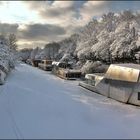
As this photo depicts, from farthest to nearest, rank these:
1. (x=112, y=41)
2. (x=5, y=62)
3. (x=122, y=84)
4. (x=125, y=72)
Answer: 1. (x=112, y=41)
2. (x=5, y=62)
3. (x=125, y=72)
4. (x=122, y=84)

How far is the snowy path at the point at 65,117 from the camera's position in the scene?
1348 centimetres

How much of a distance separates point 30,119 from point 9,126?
1.34 metres

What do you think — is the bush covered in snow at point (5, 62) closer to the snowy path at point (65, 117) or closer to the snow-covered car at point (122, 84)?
the snowy path at point (65, 117)

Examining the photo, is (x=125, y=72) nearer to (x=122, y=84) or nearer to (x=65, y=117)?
(x=122, y=84)

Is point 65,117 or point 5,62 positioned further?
point 5,62

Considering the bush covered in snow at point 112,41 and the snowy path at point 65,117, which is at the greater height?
the bush covered in snow at point 112,41

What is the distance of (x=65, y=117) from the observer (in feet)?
52.7

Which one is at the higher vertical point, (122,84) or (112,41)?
(112,41)

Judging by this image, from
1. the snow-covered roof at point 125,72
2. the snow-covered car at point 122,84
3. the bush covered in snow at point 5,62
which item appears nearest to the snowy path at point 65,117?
the snow-covered car at point 122,84

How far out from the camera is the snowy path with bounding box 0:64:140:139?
13477 millimetres

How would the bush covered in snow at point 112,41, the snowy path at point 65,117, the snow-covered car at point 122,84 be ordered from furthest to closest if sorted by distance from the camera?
1. the bush covered in snow at point 112,41
2. the snow-covered car at point 122,84
3. the snowy path at point 65,117

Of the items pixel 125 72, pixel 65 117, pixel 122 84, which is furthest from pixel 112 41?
pixel 65 117

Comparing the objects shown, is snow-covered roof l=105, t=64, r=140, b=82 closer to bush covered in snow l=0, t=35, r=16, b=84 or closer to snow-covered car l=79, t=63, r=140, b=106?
snow-covered car l=79, t=63, r=140, b=106

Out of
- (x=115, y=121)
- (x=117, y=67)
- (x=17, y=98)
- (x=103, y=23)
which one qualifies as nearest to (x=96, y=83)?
(x=117, y=67)
